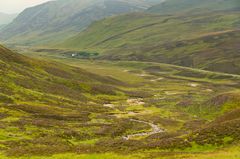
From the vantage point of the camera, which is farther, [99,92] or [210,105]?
[99,92]

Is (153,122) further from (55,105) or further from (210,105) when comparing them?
(55,105)

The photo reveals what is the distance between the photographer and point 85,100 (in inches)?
5384

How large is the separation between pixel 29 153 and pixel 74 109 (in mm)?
63749

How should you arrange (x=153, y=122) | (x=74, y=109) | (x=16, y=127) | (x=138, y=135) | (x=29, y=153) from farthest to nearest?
(x=74, y=109), (x=153, y=122), (x=138, y=135), (x=16, y=127), (x=29, y=153)

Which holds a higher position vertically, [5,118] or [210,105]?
[5,118]

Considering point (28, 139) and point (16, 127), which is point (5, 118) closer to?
point (16, 127)

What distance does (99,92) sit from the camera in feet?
533

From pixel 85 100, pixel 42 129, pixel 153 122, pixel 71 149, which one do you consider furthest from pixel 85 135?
pixel 85 100

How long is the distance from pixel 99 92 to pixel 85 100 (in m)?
26.0

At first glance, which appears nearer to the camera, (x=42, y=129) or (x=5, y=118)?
(x=42, y=129)

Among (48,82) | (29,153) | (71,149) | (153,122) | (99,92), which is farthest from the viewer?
(99,92)

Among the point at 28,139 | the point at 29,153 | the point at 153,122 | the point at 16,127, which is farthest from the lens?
the point at 153,122

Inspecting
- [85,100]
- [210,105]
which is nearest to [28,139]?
[210,105]

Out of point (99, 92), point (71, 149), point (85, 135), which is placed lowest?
point (99, 92)
